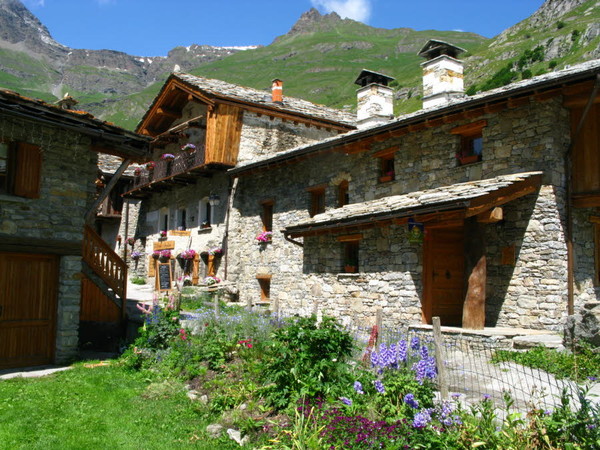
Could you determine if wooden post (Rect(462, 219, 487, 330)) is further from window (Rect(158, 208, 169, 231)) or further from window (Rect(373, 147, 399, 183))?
window (Rect(158, 208, 169, 231))

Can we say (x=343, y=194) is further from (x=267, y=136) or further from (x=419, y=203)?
(x=267, y=136)

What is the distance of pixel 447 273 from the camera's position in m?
12.3

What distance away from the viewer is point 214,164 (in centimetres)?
1961

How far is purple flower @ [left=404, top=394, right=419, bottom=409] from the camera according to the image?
5047 mm

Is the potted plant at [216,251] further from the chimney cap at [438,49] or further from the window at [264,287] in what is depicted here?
the chimney cap at [438,49]

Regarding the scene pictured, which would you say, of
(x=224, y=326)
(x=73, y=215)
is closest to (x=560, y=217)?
(x=224, y=326)

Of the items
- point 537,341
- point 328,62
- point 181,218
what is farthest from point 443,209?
point 328,62

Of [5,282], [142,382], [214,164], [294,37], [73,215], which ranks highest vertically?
[294,37]

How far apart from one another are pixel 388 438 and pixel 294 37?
677ft

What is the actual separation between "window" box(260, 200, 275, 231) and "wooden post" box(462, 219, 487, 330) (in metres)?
9.66

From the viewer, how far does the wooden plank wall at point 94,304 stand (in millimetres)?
11570

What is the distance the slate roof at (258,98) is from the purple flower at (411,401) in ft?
53.2

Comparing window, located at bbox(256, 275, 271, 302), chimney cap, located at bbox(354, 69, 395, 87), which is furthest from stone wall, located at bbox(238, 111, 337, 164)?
window, located at bbox(256, 275, 271, 302)

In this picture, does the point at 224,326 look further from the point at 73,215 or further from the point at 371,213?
the point at 371,213
